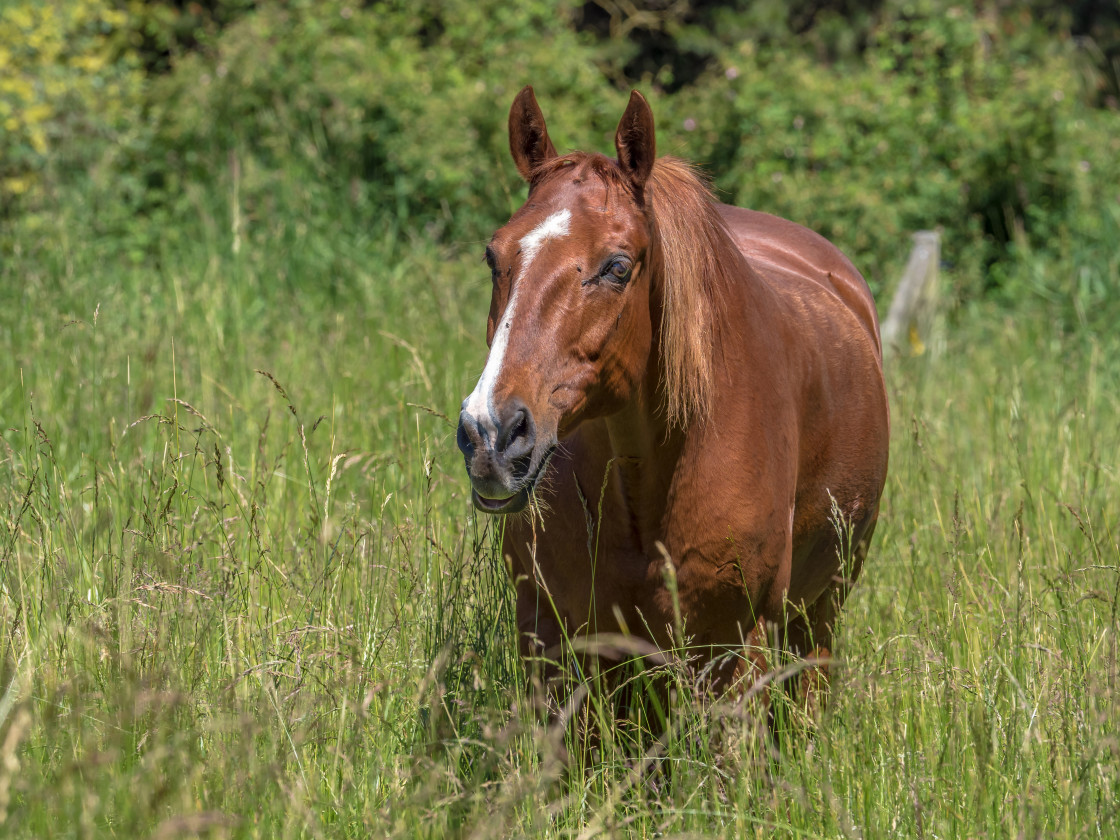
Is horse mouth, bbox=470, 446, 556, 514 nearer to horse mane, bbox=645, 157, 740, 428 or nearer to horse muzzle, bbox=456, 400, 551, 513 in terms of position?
horse muzzle, bbox=456, 400, 551, 513

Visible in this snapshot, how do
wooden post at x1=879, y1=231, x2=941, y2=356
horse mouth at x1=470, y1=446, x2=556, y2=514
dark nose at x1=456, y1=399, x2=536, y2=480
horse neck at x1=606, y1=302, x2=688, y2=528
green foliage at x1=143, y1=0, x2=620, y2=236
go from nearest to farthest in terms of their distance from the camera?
dark nose at x1=456, y1=399, x2=536, y2=480 → horse mouth at x1=470, y1=446, x2=556, y2=514 → horse neck at x1=606, y1=302, x2=688, y2=528 → wooden post at x1=879, y1=231, x2=941, y2=356 → green foliage at x1=143, y1=0, x2=620, y2=236

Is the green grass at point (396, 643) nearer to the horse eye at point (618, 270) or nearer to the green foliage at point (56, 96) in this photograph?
the horse eye at point (618, 270)

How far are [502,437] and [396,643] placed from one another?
98 cm

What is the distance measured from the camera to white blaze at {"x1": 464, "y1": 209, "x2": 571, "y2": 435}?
6.58 ft

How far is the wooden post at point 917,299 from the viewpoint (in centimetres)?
675

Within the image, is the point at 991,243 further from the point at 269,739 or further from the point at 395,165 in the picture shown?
the point at 269,739

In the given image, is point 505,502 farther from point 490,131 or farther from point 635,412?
point 490,131

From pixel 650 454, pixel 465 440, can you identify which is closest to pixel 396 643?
pixel 650 454

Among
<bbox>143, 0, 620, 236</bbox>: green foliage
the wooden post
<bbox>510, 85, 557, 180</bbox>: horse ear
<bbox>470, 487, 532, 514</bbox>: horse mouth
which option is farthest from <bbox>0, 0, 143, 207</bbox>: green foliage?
<bbox>470, 487, 532, 514</bbox>: horse mouth

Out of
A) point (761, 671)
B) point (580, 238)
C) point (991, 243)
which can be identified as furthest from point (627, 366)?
point (991, 243)

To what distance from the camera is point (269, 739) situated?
7.48 ft

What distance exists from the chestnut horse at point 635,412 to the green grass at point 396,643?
0.23 metres

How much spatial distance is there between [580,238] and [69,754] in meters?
1.40

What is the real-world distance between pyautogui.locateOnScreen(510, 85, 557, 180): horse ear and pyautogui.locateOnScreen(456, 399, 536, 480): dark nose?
0.73 meters
